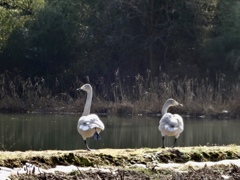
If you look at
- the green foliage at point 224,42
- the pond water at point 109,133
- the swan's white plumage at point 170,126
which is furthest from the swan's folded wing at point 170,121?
the green foliage at point 224,42

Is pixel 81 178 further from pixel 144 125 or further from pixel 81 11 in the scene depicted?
pixel 81 11

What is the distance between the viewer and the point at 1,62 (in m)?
34.5

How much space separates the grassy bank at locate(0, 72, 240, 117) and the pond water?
3.59 ft

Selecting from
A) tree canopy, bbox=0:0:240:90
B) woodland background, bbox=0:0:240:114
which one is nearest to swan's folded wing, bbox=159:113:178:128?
woodland background, bbox=0:0:240:114

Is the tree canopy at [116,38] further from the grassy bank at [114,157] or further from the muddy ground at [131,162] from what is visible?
the muddy ground at [131,162]

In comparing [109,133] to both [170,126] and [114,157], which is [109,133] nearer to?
[170,126]

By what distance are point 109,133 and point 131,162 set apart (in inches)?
419

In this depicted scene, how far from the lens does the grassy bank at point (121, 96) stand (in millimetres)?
27797

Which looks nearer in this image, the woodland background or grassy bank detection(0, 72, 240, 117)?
grassy bank detection(0, 72, 240, 117)

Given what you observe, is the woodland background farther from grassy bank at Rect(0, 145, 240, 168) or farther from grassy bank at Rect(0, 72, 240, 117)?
grassy bank at Rect(0, 145, 240, 168)

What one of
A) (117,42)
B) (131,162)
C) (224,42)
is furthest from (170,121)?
(117,42)

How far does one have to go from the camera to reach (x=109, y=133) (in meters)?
21.6

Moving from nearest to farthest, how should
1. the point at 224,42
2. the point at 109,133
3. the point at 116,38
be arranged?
the point at 109,133 < the point at 224,42 < the point at 116,38

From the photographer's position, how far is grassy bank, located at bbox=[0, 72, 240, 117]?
27.8m
